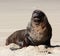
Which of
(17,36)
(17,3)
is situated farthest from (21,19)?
(17,36)

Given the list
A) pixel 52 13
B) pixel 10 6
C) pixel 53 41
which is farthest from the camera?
pixel 10 6

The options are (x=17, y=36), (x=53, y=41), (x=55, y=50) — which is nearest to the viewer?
(x=55, y=50)

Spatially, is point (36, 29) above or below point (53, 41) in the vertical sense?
above

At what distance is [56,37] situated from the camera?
16.5m

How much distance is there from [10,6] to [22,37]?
1287 centimetres

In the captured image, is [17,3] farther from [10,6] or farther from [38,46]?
[38,46]

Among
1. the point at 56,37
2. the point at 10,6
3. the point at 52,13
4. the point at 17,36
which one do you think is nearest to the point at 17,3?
the point at 10,6

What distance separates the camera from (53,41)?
15547 mm

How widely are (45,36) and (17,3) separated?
1469 cm

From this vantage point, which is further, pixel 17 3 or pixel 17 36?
pixel 17 3

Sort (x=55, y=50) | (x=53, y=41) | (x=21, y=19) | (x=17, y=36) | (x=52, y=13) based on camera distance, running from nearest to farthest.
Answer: (x=55, y=50)
(x=17, y=36)
(x=53, y=41)
(x=21, y=19)
(x=52, y=13)

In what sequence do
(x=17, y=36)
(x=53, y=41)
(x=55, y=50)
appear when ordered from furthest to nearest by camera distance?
(x=53, y=41)
(x=17, y=36)
(x=55, y=50)

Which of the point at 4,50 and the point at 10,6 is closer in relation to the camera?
the point at 4,50

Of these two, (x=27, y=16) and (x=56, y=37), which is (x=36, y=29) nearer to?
(x=56, y=37)
